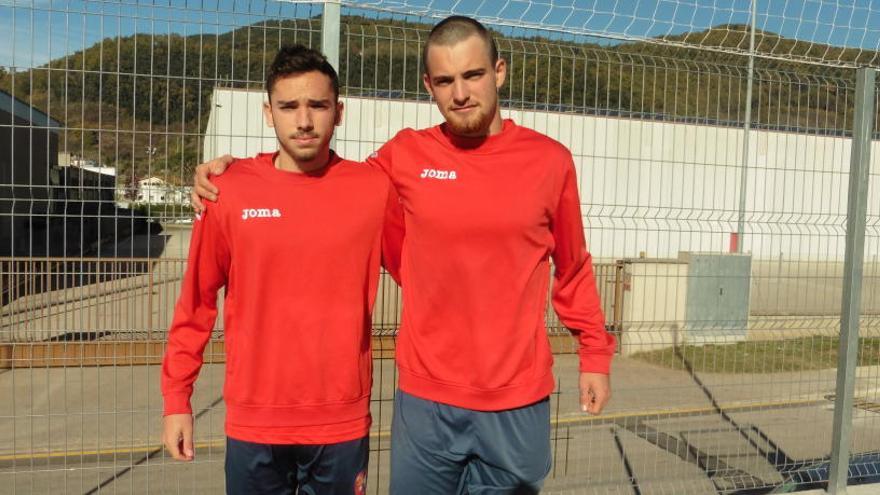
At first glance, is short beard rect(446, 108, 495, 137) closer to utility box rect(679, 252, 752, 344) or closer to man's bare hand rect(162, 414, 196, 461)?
man's bare hand rect(162, 414, 196, 461)

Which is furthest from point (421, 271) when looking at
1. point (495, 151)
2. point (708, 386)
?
point (708, 386)

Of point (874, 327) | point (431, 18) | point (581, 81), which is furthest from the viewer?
point (874, 327)

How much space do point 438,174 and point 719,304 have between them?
3130 millimetres

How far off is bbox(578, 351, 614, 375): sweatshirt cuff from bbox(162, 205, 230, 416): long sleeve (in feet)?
4.31

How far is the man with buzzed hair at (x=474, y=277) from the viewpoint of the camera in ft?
8.80

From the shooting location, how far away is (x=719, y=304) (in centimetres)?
523

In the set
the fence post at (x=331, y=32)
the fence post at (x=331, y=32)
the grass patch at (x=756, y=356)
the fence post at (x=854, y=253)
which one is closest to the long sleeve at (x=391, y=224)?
the fence post at (x=331, y=32)

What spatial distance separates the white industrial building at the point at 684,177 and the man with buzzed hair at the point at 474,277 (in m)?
A: 1.46

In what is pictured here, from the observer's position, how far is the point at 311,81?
2.71 metres

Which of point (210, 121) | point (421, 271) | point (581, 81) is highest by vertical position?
point (581, 81)

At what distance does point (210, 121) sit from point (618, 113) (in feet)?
7.51

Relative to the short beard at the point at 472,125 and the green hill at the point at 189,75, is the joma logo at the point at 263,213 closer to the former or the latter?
the short beard at the point at 472,125

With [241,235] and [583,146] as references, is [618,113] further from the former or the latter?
[241,235]

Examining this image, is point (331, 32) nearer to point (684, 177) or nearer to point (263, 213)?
point (263, 213)
